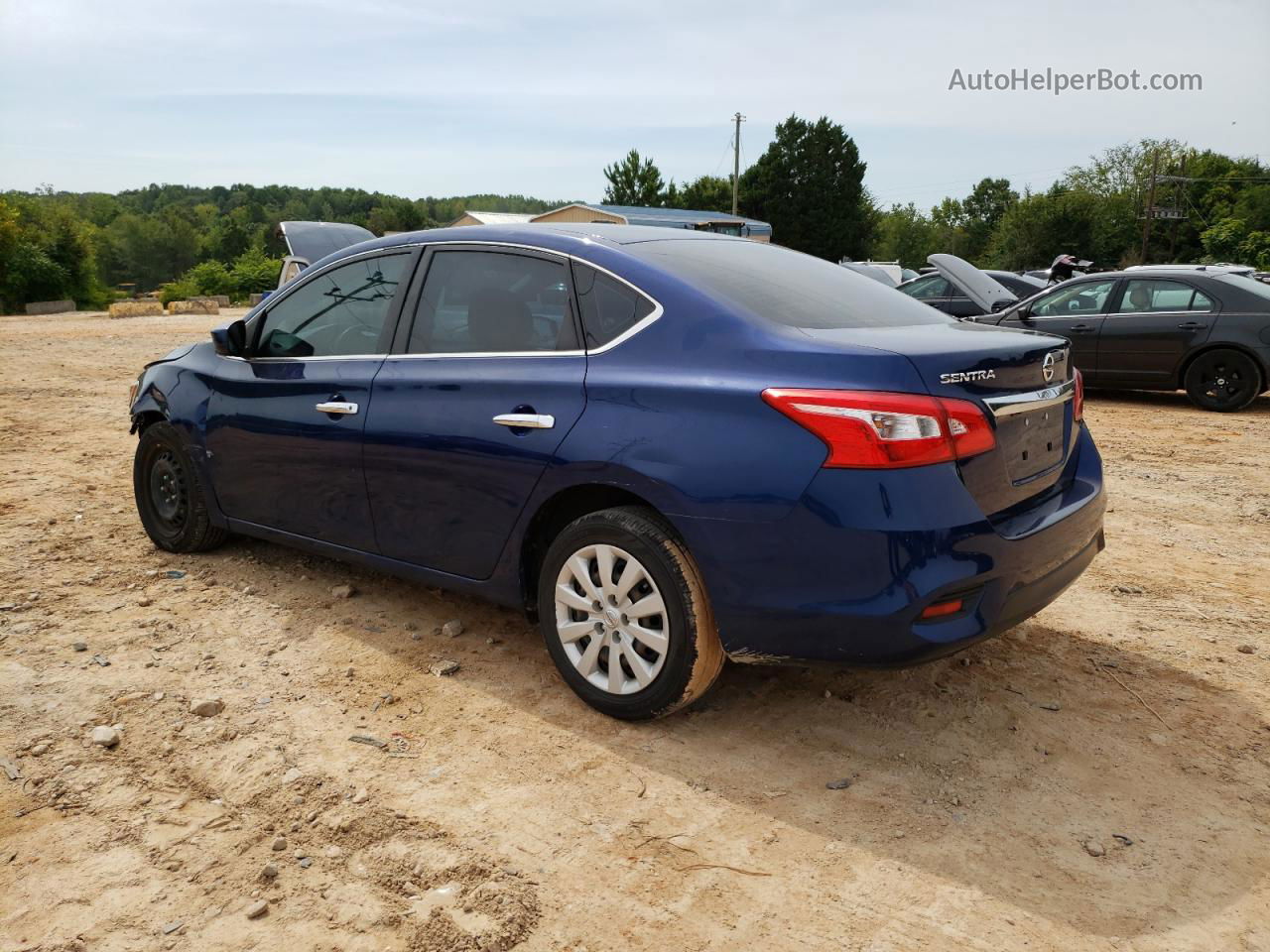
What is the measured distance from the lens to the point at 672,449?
10.0 ft

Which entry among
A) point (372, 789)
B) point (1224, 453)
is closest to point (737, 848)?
point (372, 789)

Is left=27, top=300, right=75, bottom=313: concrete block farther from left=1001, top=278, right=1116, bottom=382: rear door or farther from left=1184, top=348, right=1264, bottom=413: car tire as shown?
left=1184, top=348, right=1264, bottom=413: car tire

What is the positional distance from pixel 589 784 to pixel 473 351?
1661 millimetres

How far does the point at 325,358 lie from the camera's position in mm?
4305

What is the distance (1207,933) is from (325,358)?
3716 millimetres

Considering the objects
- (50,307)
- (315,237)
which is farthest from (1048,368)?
(50,307)

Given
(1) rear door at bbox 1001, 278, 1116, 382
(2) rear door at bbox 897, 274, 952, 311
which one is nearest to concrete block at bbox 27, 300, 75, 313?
(2) rear door at bbox 897, 274, 952, 311

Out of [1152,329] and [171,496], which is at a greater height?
[1152,329]

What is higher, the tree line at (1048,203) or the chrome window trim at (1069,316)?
the tree line at (1048,203)

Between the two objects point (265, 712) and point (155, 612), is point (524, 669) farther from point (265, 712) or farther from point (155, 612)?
point (155, 612)

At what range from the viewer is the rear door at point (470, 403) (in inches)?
136

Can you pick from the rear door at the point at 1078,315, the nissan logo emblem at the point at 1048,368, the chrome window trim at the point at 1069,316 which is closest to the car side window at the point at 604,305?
the nissan logo emblem at the point at 1048,368

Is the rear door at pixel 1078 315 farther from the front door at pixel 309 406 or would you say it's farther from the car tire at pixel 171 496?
the car tire at pixel 171 496

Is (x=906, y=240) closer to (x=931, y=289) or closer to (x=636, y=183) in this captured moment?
(x=636, y=183)
